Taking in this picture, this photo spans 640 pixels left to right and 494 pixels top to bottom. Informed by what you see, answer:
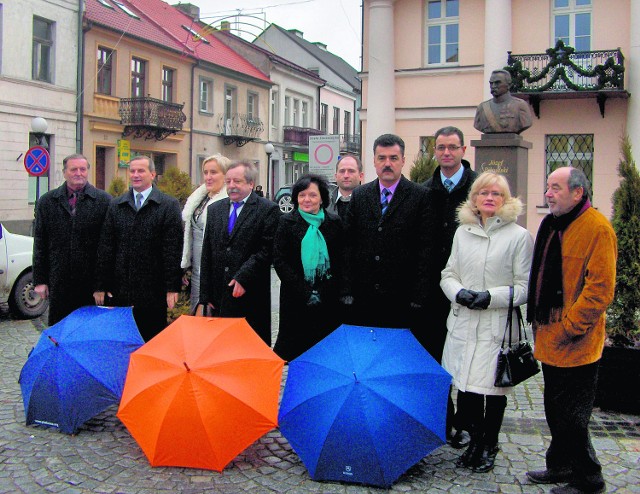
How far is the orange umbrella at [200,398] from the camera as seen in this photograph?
448 cm

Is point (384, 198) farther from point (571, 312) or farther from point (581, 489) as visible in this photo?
point (581, 489)

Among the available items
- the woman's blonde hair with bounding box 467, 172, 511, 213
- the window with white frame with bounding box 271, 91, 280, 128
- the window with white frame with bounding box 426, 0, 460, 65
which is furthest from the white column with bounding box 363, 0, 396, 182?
the window with white frame with bounding box 271, 91, 280, 128

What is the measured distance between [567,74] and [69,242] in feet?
49.8

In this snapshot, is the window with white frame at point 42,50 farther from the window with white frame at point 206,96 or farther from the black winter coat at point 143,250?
the black winter coat at point 143,250

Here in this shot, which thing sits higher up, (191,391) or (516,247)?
(516,247)

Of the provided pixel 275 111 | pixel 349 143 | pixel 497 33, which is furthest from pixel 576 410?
pixel 349 143

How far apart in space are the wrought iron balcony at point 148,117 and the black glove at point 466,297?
→ 88.3 feet

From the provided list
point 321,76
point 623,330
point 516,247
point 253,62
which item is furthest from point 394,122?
point 321,76

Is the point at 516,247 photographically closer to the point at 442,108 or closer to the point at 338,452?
the point at 338,452

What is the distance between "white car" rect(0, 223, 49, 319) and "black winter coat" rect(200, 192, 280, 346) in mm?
5156

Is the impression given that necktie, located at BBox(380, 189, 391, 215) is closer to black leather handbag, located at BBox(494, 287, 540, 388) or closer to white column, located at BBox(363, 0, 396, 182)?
black leather handbag, located at BBox(494, 287, 540, 388)

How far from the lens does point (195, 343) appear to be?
472cm

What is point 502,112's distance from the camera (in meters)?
10.4

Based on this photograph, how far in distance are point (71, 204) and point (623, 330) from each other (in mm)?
4738
